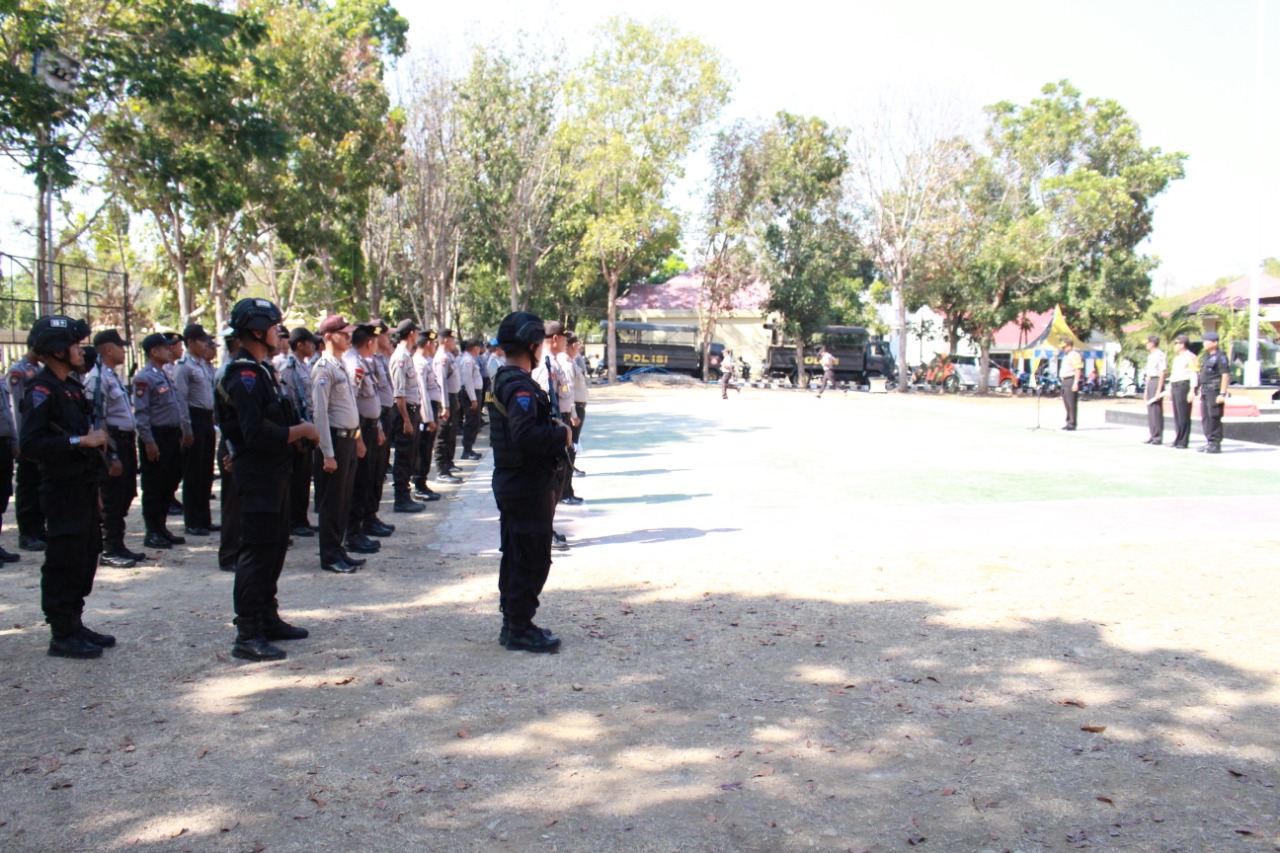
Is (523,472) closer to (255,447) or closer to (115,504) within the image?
(255,447)

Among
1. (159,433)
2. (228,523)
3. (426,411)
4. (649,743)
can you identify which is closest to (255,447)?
(228,523)

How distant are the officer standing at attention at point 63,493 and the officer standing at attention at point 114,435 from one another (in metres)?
2.00

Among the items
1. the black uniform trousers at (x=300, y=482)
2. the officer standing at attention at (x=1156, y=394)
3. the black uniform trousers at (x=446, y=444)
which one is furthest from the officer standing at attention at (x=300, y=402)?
the officer standing at attention at (x=1156, y=394)

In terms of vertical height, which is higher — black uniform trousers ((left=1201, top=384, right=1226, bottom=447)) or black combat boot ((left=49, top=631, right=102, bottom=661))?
black uniform trousers ((left=1201, top=384, right=1226, bottom=447))

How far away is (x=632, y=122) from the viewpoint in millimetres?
39500

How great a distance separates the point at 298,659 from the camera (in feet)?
17.2

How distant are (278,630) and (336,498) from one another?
1.87 meters

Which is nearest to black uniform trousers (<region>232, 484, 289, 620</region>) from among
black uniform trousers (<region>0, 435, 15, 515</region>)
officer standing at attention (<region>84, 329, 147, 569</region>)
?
officer standing at attention (<region>84, 329, 147, 569</region>)

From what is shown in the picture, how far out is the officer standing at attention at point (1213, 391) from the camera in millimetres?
15117

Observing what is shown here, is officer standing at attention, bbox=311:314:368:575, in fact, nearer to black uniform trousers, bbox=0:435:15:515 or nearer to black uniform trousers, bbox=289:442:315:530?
black uniform trousers, bbox=289:442:315:530

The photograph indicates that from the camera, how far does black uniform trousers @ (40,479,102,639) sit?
5.14 metres

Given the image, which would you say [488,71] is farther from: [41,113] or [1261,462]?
[1261,462]

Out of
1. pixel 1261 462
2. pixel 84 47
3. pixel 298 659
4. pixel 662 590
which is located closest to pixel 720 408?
pixel 1261 462

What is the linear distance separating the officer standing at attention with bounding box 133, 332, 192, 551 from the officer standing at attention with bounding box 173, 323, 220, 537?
0.13 metres
